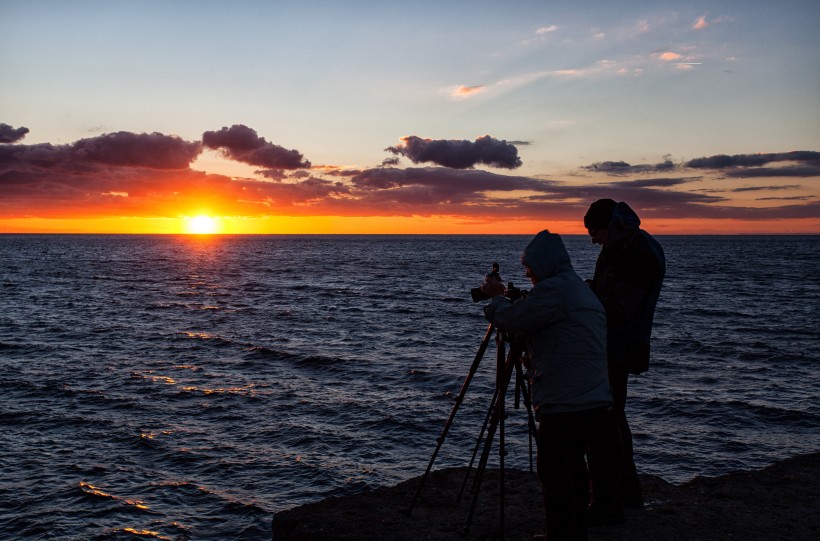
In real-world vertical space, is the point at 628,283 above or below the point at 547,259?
below

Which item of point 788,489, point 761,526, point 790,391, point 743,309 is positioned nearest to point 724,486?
point 788,489

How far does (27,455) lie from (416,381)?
9281 mm

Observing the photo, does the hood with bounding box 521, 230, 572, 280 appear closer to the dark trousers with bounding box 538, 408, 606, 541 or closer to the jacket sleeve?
the jacket sleeve

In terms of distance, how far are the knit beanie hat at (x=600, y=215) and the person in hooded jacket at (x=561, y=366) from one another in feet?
4.13

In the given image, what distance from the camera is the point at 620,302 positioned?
5512 millimetres

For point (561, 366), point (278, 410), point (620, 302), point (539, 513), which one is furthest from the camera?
point (278, 410)

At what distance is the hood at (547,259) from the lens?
4.60m

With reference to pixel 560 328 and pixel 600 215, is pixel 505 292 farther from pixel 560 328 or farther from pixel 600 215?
pixel 600 215

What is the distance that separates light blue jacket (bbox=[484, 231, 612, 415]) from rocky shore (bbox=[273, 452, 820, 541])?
1771mm

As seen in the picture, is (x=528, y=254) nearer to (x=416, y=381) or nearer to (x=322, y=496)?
(x=322, y=496)

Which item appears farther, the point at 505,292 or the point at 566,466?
the point at 505,292

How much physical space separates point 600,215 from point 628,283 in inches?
27.1

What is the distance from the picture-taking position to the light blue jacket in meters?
4.47

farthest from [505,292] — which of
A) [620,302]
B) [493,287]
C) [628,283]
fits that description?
[628,283]
